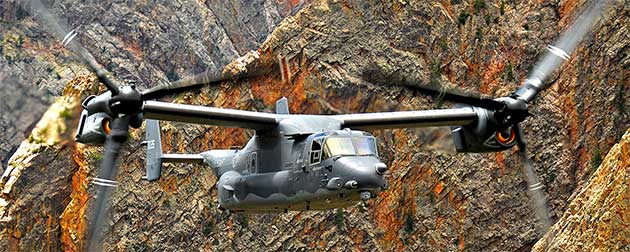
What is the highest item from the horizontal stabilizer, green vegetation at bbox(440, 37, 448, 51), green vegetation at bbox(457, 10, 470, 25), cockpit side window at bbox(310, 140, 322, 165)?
green vegetation at bbox(457, 10, 470, 25)

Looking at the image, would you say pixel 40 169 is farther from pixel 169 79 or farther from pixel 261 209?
pixel 261 209

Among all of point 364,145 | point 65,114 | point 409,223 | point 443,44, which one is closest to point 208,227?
point 409,223

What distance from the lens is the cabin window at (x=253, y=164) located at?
4178 centimetres

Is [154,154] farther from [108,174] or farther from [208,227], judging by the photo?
[208,227]

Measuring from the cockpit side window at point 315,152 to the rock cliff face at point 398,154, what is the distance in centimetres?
2949

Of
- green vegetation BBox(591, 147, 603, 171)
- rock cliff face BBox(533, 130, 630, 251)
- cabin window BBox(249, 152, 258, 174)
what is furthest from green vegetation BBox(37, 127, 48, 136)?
green vegetation BBox(591, 147, 603, 171)

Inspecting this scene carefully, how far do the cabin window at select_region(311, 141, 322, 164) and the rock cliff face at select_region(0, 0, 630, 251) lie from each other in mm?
29500

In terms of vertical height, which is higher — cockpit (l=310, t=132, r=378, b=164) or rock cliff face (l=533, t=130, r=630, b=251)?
cockpit (l=310, t=132, r=378, b=164)

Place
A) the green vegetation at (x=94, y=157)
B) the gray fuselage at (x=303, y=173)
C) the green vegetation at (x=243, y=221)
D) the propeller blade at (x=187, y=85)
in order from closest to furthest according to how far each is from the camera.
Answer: the gray fuselage at (x=303, y=173) < the propeller blade at (x=187, y=85) < the green vegetation at (x=243, y=221) < the green vegetation at (x=94, y=157)

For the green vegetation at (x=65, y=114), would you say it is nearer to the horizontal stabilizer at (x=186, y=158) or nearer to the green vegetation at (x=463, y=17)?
the horizontal stabilizer at (x=186, y=158)

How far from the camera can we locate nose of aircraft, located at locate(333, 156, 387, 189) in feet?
119

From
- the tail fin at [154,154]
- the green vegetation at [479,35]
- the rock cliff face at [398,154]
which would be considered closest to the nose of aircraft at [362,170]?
the tail fin at [154,154]

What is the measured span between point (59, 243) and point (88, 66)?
162ft

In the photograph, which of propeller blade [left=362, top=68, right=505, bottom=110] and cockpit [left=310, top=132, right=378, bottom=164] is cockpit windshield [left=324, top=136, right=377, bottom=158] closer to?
cockpit [left=310, top=132, right=378, bottom=164]
